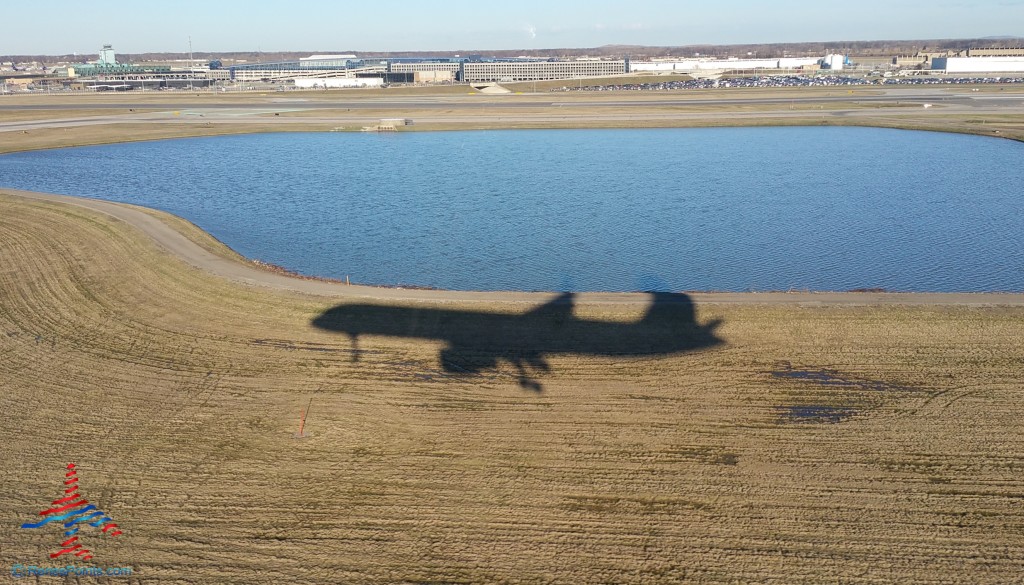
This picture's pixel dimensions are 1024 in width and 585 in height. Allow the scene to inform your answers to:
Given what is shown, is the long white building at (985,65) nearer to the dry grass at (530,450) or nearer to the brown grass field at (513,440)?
the brown grass field at (513,440)

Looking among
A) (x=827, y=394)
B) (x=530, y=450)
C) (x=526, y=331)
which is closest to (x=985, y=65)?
(x=827, y=394)

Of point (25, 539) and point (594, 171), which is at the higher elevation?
point (594, 171)

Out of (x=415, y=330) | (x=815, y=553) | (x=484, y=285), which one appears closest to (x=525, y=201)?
(x=484, y=285)

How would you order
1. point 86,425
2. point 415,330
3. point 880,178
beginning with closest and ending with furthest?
point 86,425 < point 415,330 < point 880,178

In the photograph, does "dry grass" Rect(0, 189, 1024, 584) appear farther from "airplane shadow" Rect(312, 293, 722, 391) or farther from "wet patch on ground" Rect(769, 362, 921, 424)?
"airplane shadow" Rect(312, 293, 722, 391)

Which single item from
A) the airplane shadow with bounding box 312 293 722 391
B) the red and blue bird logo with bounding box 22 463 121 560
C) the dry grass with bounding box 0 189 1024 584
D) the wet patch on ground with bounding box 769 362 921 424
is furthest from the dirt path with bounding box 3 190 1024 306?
the red and blue bird logo with bounding box 22 463 121 560

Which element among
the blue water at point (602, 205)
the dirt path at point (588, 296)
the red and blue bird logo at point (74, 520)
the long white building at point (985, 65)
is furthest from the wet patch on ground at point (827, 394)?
the long white building at point (985, 65)

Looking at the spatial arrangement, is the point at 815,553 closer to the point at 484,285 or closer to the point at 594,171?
the point at 484,285
